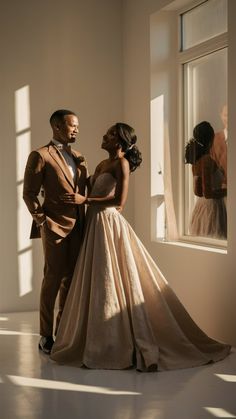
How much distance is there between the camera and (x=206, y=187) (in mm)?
5723

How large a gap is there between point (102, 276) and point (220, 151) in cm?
158

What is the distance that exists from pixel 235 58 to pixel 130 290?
1777 millimetres

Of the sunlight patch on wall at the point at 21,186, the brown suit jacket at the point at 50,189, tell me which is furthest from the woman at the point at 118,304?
the sunlight patch on wall at the point at 21,186

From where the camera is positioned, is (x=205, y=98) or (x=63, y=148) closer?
(x=63, y=148)

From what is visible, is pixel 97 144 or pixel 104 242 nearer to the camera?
pixel 104 242

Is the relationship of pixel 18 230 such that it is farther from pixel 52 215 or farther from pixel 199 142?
pixel 199 142

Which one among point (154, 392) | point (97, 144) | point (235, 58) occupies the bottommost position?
point (154, 392)

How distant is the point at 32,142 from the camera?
6664 mm

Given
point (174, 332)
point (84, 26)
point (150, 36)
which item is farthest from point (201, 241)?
point (84, 26)

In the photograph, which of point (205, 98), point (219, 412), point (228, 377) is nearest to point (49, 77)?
point (205, 98)

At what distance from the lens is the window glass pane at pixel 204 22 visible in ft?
18.1

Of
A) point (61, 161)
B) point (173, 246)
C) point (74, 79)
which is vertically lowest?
point (173, 246)

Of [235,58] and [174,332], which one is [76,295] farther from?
[235,58]

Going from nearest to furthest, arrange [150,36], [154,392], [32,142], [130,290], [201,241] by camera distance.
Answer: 1. [154,392]
2. [130,290]
3. [201,241]
4. [150,36]
5. [32,142]
